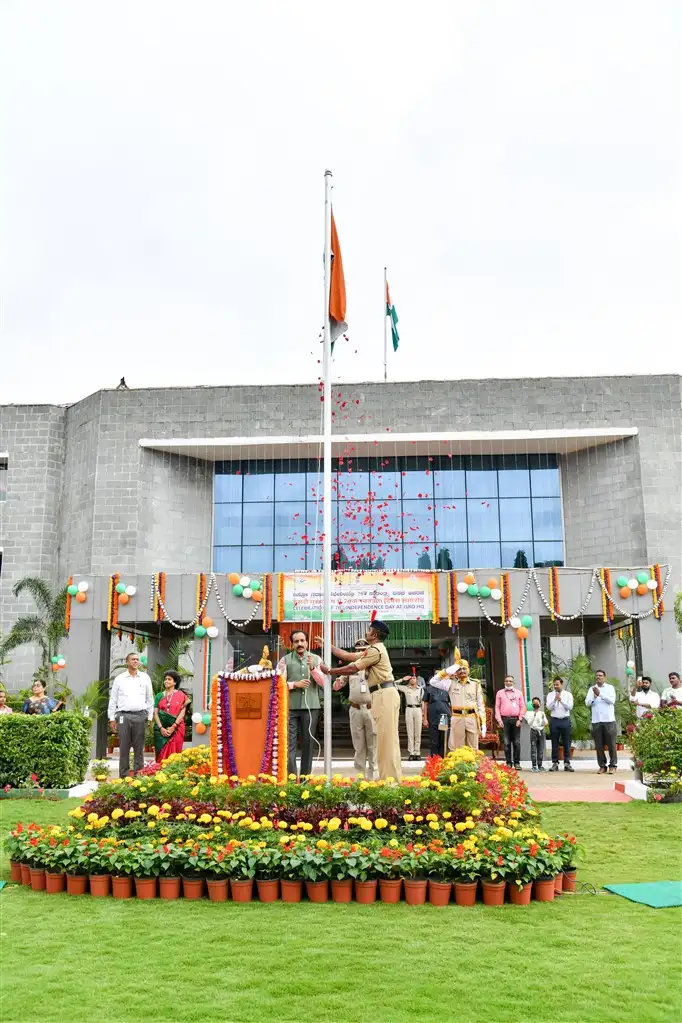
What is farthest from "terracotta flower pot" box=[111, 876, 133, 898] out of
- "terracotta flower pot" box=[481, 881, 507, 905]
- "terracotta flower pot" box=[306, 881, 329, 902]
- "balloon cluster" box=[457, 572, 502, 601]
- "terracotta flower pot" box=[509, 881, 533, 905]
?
"balloon cluster" box=[457, 572, 502, 601]

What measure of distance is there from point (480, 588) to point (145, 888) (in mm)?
14737

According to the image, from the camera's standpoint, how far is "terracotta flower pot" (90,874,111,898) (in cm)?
641

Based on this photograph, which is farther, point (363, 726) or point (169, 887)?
point (363, 726)

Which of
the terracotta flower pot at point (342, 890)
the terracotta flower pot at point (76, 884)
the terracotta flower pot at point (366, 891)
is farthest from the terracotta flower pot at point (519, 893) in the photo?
the terracotta flower pot at point (76, 884)

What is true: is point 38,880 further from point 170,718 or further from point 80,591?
point 80,591

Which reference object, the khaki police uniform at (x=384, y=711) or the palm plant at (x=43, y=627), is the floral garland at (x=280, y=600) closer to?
the palm plant at (x=43, y=627)

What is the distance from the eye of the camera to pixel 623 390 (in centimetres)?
2780

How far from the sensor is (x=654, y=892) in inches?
255

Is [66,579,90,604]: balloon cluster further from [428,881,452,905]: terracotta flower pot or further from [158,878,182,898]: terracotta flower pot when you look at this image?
[428,881,452,905]: terracotta flower pot

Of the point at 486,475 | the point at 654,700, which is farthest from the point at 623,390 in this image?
the point at 654,700

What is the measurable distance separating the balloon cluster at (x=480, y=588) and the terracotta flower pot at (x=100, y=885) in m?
14.6

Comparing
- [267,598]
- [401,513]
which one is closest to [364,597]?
[267,598]

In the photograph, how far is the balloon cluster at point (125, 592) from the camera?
21062mm

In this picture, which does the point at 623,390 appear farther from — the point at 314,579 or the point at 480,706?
the point at 480,706
